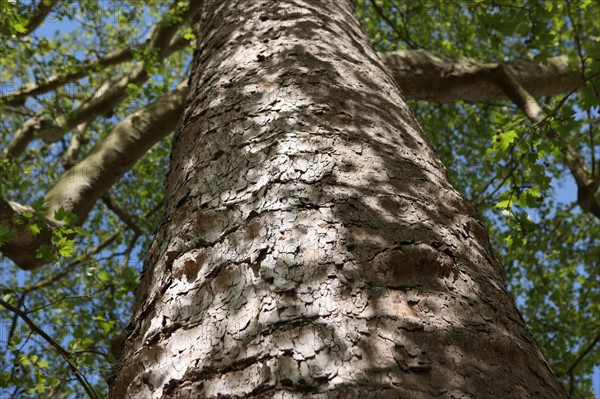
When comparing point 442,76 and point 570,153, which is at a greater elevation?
point 442,76

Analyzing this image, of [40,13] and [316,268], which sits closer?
[316,268]

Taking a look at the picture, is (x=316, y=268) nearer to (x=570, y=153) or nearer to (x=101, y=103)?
(x=570, y=153)

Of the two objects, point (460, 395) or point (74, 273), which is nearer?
point (460, 395)

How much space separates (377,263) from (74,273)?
34.2 feet

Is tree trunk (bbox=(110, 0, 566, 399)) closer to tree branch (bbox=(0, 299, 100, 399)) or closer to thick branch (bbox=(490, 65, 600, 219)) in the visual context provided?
tree branch (bbox=(0, 299, 100, 399))

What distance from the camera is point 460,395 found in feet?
3.23

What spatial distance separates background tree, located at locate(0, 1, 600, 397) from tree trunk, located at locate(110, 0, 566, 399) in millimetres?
2075

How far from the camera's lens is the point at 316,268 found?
1232 mm

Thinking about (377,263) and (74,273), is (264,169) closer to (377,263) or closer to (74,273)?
(377,263)

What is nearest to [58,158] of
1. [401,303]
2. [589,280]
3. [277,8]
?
[277,8]

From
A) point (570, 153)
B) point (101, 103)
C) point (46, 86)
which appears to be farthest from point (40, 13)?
point (570, 153)

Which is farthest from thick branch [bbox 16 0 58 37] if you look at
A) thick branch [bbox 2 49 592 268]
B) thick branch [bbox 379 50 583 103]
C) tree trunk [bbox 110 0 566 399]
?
tree trunk [bbox 110 0 566 399]

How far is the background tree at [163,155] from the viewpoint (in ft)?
12.7

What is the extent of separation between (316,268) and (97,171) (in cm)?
411
